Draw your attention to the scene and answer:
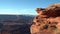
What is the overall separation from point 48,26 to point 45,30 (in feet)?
1.51

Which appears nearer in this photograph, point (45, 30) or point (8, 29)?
point (45, 30)

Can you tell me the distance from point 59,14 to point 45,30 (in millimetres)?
3565

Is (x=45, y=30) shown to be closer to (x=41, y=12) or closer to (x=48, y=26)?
(x=48, y=26)

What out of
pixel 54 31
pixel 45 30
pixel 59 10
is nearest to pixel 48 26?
pixel 45 30

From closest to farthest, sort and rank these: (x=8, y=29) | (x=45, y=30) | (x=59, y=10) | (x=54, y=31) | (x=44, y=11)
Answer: (x=54, y=31)
(x=45, y=30)
(x=59, y=10)
(x=44, y=11)
(x=8, y=29)

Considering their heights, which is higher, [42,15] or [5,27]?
[42,15]

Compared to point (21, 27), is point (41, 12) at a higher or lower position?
higher

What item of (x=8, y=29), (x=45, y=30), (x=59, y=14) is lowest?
(x=8, y=29)

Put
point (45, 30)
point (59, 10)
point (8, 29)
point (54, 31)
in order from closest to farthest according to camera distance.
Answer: point (54, 31) < point (45, 30) < point (59, 10) < point (8, 29)

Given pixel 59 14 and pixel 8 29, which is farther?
pixel 8 29

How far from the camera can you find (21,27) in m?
55.8

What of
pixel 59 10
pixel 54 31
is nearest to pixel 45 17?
pixel 59 10

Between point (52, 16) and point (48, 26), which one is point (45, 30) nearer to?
point (48, 26)

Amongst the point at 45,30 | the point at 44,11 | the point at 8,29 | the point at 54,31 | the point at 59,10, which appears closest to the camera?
the point at 54,31
